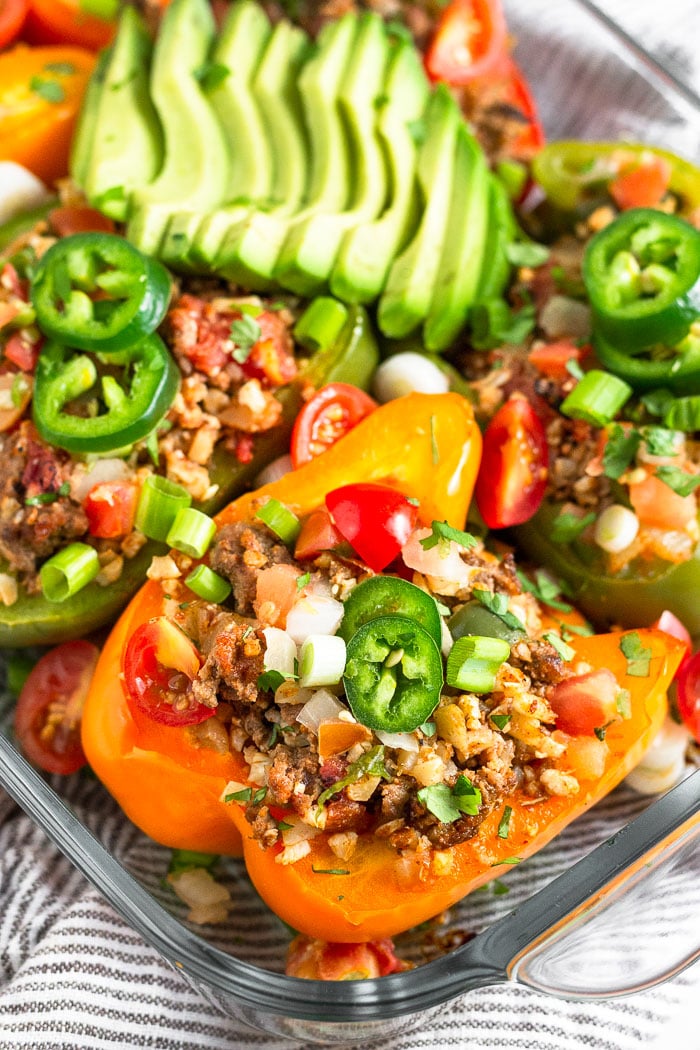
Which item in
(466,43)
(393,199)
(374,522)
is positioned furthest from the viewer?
(466,43)

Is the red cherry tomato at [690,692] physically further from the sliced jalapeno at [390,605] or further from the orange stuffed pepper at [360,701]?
the sliced jalapeno at [390,605]

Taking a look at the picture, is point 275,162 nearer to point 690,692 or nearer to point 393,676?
point 393,676

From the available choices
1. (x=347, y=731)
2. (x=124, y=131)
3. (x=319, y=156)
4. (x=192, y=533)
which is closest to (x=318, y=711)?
(x=347, y=731)

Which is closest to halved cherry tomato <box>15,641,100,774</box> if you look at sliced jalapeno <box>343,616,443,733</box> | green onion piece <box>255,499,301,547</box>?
green onion piece <box>255,499,301,547</box>

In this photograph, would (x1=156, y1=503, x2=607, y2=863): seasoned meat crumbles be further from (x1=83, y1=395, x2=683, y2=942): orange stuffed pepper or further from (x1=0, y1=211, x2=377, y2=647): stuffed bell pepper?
(x1=0, y1=211, x2=377, y2=647): stuffed bell pepper

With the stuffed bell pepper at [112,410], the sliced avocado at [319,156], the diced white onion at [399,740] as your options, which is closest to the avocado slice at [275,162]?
the sliced avocado at [319,156]

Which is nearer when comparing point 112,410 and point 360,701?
point 360,701

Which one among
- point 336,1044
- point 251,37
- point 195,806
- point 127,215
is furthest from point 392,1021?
point 251,37
